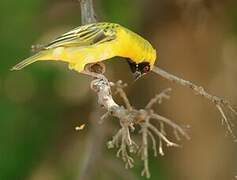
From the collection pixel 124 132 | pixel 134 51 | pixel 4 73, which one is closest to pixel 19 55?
pixel 4 73

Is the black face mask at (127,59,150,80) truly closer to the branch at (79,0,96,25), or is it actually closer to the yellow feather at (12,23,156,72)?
the yellow feather at (12,23,156,72)

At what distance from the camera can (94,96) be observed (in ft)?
10.6

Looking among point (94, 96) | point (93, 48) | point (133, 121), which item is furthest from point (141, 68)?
point (133, 121)

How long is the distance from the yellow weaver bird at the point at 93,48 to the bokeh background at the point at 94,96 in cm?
41

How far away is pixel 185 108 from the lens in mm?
3654

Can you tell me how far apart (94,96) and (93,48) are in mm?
878

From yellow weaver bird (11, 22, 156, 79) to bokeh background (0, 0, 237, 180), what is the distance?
1.33 ft

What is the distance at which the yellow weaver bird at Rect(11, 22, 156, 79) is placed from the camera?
7.55 ft

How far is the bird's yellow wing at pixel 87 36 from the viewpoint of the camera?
235 centimetres

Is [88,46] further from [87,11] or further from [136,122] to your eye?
[136,122]

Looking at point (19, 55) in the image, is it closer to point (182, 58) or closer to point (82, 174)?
point (82, 174)

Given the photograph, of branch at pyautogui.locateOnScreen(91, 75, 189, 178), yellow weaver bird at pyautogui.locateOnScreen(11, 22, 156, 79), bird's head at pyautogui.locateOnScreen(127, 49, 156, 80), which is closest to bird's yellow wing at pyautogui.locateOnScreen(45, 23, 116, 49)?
yellow weaver bird at pyautogui.locateOnScreen(11, 22, 156, 79)

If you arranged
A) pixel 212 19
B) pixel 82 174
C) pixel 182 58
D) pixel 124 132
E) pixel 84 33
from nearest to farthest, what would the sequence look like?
1. pixel 124 132
2. pixel 84 33
3. pixel 82 174
4. pixel 212 19
5. pixel 182 58

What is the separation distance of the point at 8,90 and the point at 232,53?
1.04 meters
